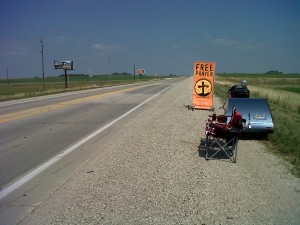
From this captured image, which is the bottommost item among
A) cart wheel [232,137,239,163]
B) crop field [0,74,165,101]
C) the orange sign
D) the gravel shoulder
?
crop field [0,74,165,101]

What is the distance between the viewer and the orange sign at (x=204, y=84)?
16578 millimetres

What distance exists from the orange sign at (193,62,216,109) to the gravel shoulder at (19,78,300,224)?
28.8 feet

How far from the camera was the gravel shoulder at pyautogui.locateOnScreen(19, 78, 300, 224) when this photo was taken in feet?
14.2

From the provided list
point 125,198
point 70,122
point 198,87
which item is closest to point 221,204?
point 125,198

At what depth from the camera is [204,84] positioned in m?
17.0

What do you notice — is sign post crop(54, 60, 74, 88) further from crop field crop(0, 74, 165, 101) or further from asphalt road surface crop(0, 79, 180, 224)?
asphalt road surface crop(0, 79, 180, 224)

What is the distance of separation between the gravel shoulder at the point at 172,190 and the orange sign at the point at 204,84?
8777mm

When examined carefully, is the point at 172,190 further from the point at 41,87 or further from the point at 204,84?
the point at 41,87

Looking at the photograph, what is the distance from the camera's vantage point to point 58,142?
8945 millimetres

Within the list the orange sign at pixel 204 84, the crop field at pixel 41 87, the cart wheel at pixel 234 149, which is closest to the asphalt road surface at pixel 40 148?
the cart wheel at pixel 234 149

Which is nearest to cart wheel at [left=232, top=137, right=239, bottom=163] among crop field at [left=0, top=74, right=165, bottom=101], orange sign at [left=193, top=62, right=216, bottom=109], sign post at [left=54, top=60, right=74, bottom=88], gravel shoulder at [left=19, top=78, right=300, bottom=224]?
gravel shoulder at [left=19, top=78, right=300, bottom=224]

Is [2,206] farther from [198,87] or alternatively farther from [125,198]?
[198,87]

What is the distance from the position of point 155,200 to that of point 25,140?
5.52 meters

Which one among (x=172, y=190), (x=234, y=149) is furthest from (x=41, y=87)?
(x=172, y=190)
